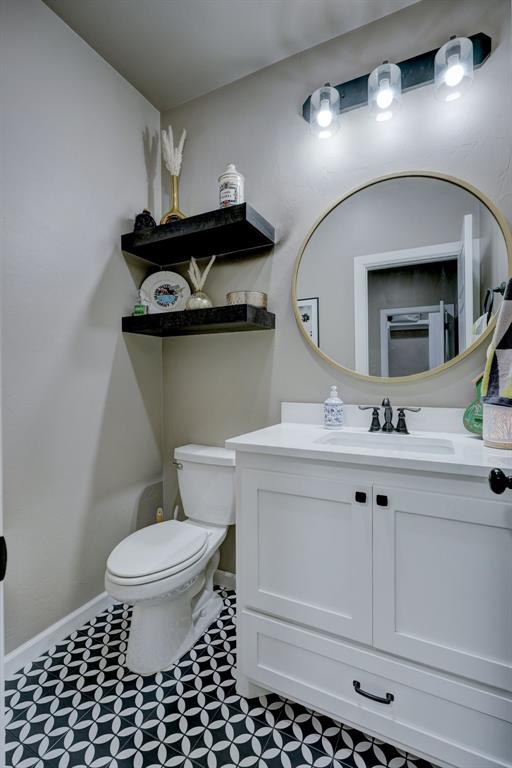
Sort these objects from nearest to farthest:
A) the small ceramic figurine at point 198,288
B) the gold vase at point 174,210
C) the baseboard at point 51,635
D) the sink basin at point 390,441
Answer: the sink basin at point 390,441, the baseboard at point 51,635, the small ceramic figurine at point 198,288, the gold vase at point 174,210

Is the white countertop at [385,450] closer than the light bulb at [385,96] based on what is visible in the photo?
Yes

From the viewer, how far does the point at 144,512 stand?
6.91ft

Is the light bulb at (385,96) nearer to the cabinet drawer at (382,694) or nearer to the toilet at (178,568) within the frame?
the toilet at (178,568)

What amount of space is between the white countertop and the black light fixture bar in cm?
141

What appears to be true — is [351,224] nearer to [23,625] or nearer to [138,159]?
[138,159]

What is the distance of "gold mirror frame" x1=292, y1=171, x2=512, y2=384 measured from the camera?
1.41m

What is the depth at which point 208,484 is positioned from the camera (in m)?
1.83

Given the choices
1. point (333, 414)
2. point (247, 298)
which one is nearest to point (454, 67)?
point (247, 298)

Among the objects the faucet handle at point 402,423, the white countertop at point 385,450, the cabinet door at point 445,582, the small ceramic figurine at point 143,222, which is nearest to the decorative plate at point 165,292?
the small ceramic figurine at point 143,222

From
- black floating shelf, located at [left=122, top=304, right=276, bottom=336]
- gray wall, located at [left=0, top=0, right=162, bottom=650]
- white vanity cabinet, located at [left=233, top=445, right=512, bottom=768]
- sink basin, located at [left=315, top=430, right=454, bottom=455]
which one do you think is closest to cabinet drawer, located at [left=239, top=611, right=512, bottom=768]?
white vanity cabinet, located at [left=233, top=445, right=512, bottom=768]

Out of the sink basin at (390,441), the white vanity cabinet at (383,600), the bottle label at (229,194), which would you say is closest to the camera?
the white vanity cabinet at (383,600)

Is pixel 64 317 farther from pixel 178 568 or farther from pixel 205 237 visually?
pixel 178 568

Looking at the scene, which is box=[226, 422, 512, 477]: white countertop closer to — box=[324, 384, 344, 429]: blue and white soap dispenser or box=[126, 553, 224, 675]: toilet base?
box=[324, 384, 344, 429]: blue and white soap dispenser

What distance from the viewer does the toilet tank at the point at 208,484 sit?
179 centimetres
